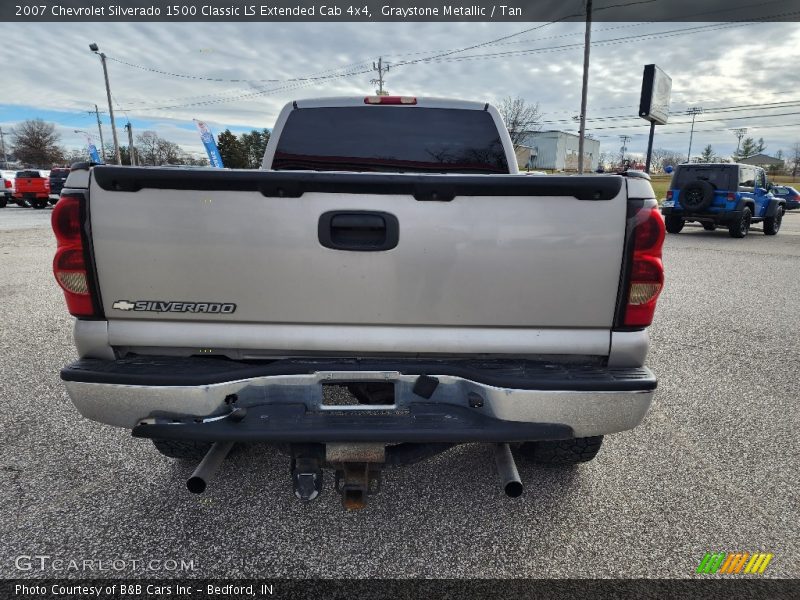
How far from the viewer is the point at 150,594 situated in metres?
2.01

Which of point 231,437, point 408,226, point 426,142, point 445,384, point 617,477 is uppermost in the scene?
point 426,142

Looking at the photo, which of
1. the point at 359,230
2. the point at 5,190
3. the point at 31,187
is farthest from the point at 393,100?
the point at 5,190

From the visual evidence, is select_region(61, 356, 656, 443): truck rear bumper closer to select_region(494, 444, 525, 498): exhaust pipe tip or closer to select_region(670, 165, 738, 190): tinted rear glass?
select_region(494, 444, 525, 498): exhaust pipe tip

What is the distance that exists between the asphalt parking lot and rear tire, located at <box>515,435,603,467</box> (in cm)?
11

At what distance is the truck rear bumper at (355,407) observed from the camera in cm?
194

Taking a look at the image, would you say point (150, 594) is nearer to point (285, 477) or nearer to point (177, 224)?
point (285, 477)

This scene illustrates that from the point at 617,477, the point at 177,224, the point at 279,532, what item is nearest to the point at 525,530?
the point at 617,477

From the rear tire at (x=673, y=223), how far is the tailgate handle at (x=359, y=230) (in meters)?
16.1

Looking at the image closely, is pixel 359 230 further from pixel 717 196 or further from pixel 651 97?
pixel 651 97

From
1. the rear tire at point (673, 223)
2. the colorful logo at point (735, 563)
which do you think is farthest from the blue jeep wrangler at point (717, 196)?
the colorful logo at point (735, 563)

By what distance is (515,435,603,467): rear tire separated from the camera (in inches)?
104

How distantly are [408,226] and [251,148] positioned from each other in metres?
80.0

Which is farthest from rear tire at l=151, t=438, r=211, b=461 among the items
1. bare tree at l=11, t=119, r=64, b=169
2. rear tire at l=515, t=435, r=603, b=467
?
bare tree at l=11, t=119, r=64, b=169

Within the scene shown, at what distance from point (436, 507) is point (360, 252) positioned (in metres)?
1.41
